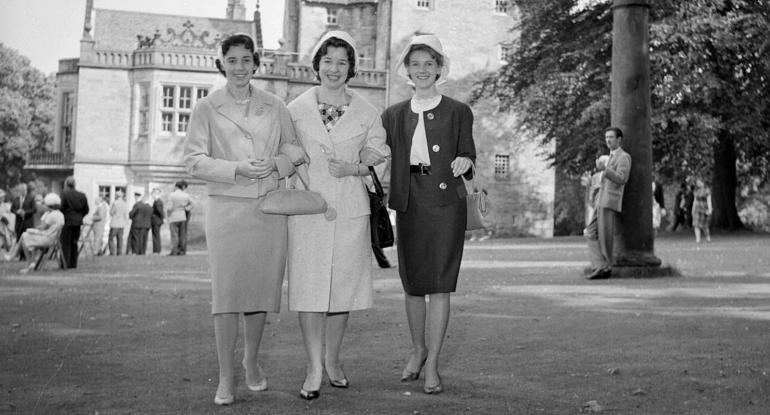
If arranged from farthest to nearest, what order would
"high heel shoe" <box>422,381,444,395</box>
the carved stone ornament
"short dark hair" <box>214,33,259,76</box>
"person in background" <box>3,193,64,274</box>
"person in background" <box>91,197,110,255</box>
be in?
the carved stone ornament
"person in background" <box>91,197,110,255</box>
"person in background" <box>3,193,64,274</box>
"high heel shoe" <box>422,381,444,395</box>
"short dark hair" <box>214,33,259,76</box>

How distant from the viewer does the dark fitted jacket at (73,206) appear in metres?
17.9

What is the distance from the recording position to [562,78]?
1168 inches

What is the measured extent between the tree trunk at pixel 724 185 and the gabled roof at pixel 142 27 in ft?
85.5

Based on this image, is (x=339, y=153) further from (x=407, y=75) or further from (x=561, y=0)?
(x=561, y=0)

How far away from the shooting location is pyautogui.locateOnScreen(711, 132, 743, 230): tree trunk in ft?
104

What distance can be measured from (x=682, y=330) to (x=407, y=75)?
3.54 meters

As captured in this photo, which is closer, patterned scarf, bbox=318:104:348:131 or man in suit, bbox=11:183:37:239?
patterned scarf, bbox=318:104:348:131

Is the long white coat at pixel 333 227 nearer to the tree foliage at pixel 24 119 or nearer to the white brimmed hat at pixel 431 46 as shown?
the white brimmed hat at pixel 431 46

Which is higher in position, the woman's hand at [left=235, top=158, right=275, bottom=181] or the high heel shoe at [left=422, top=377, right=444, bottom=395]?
the woman's hand at [left=235, top=158, right=275, bottom=181]

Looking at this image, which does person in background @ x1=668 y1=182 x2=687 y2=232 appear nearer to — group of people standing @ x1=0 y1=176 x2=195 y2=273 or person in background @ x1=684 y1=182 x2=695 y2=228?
person in background @ x1=684 y1=182 x2=695 y2=228

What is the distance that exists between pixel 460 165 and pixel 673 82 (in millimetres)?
23013

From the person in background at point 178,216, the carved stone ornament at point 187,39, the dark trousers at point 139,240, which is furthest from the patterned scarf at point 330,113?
the carved stone ornament at point 187,39

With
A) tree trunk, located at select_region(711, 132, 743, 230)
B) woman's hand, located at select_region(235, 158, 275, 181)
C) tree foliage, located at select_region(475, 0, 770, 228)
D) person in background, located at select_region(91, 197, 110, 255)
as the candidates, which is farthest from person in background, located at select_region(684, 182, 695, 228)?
woman's hand, located at select_region(235, 158, 275, 181)

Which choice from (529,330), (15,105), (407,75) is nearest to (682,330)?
(529,330)
